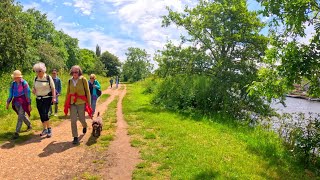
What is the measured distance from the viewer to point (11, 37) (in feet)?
73.4

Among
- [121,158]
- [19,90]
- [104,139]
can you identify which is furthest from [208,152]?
[19,90]

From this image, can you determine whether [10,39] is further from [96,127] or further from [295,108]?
[295,108]

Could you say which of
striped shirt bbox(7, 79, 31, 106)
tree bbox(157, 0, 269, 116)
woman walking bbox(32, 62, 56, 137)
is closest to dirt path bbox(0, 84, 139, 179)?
woman walking bbox(32, 62, 56, 137)

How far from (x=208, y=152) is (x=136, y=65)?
83.8 meters

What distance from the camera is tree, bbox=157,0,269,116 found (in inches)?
721

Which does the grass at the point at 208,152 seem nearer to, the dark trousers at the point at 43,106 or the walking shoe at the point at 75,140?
the walking shoe at the point at 75,140

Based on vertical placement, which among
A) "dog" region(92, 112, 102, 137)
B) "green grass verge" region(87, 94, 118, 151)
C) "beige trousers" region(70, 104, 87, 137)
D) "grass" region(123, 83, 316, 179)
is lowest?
"grass" region(123, 83, 316, 179)

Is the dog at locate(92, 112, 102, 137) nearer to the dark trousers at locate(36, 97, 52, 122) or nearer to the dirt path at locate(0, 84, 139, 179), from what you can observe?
the dirt path at locate(0, 84, 139, 179)

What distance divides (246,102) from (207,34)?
5038 millimetres

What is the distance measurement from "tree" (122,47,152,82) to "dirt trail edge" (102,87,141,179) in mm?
79028

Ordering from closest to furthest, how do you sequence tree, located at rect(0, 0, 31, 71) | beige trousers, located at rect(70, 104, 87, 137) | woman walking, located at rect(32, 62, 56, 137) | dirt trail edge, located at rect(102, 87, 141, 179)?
1. dirt trail edge, located at rect(102, 87, 141, 179)
2. beige trousers, located at rect(70, 104, 87, 137)
3. woman walking, located at rect(32, 62, 56, 137)
4. tree, located at rect(0, 0, 31, 71)

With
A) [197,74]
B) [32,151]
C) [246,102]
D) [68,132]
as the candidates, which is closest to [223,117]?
[246,102]

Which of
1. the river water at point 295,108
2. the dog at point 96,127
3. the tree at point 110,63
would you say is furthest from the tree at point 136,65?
the dog at point 96,127

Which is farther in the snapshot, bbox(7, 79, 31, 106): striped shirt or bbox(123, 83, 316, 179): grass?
bbox(7, 79, 31, 106): striped shirt
